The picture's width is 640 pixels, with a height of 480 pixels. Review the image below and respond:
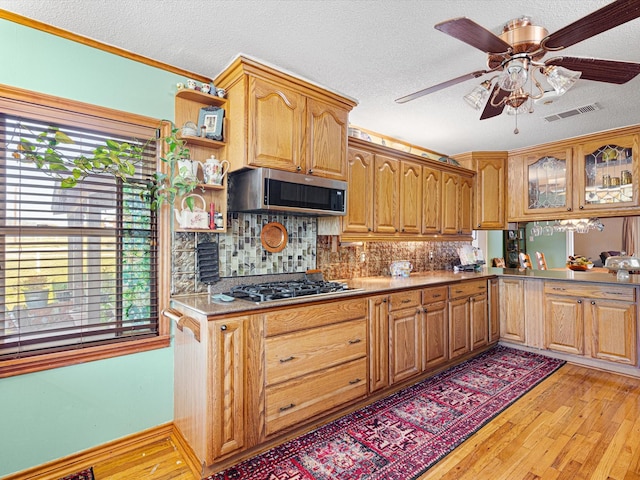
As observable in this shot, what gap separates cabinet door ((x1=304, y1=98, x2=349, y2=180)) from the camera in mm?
2591

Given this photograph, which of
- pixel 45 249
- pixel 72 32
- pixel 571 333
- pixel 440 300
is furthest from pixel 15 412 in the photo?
pixel 571 333

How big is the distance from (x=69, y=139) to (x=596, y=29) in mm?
2721

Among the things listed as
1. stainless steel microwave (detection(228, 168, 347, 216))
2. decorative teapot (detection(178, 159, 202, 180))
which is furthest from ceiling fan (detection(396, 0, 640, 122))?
decorative teapot (detection(178, 159, 202, 180))

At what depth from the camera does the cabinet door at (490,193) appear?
4457 mm

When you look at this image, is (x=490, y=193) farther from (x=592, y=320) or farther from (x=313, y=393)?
(x=313, y=393)

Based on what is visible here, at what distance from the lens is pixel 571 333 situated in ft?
12.0

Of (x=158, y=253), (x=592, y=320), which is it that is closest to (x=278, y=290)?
(x=158, y=253)

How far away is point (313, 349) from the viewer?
2.32 meters

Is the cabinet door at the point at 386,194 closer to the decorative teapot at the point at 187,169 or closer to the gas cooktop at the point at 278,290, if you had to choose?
the gas cooktop at the point at 278,290

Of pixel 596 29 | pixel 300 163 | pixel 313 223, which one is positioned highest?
pixel 596 29

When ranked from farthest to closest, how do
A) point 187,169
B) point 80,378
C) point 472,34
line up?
point 187,169 → point 80,378 → point 472,34

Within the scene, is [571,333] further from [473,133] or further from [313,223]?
[313,223]

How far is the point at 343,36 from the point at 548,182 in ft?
11.2

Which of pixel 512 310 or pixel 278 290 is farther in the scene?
pixel 512 310
